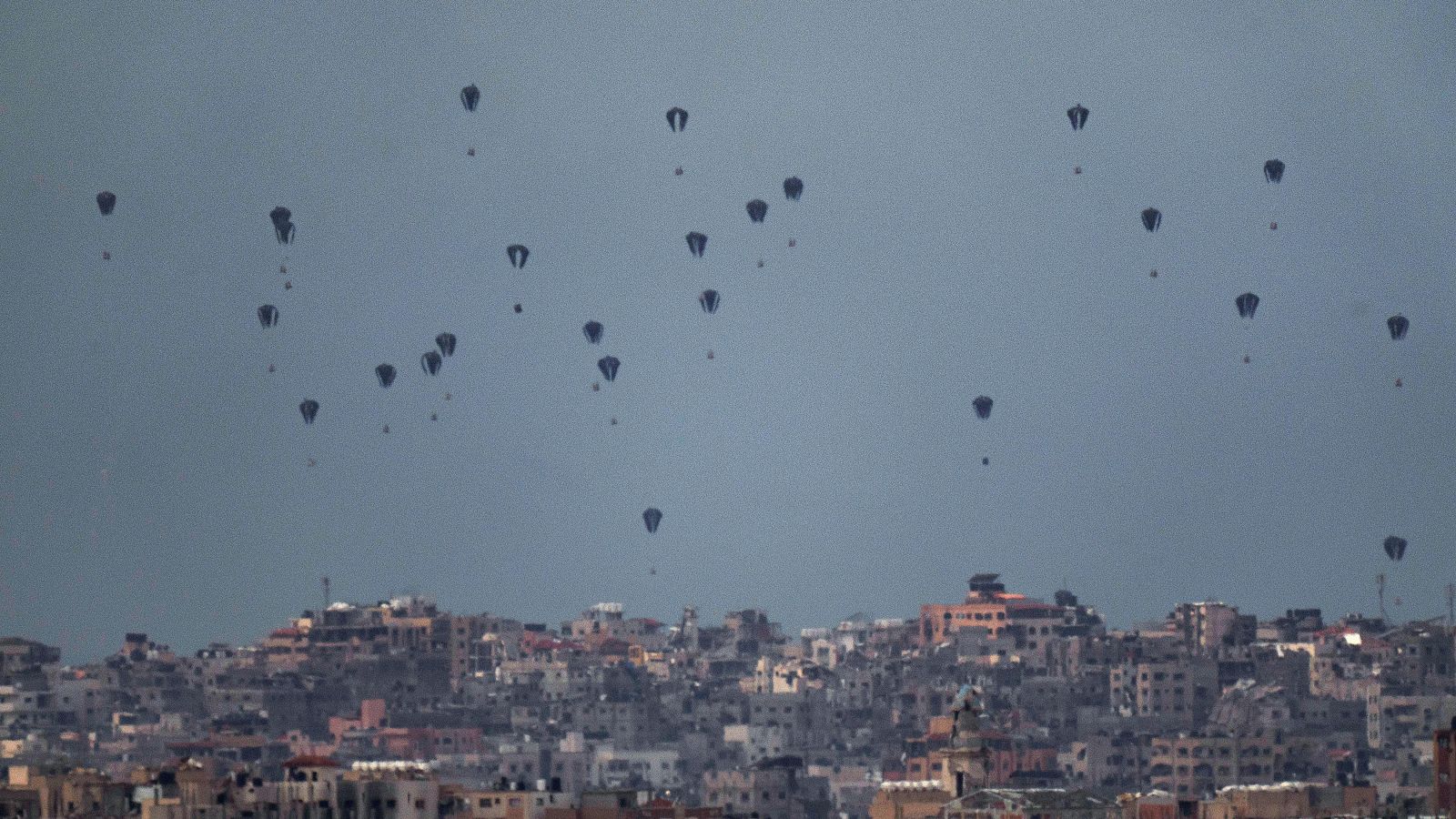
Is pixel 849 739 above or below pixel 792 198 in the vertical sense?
below

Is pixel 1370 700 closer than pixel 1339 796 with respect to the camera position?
No

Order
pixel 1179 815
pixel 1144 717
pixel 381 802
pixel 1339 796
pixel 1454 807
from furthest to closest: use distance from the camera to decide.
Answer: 1. pixel 1144 717
2. pixel 1339 796
3. pixel 1179 815
4. pixel 381 802
5. pixel 1454 807

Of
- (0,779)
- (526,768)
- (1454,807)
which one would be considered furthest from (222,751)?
(1454,807)

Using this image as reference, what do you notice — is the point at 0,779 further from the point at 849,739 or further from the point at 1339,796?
the point at 849,739

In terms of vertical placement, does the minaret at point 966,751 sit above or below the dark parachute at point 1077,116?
below

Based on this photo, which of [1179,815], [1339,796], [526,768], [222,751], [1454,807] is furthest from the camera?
[526,768]

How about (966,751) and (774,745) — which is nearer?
(966,751)

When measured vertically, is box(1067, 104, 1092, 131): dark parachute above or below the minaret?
above
